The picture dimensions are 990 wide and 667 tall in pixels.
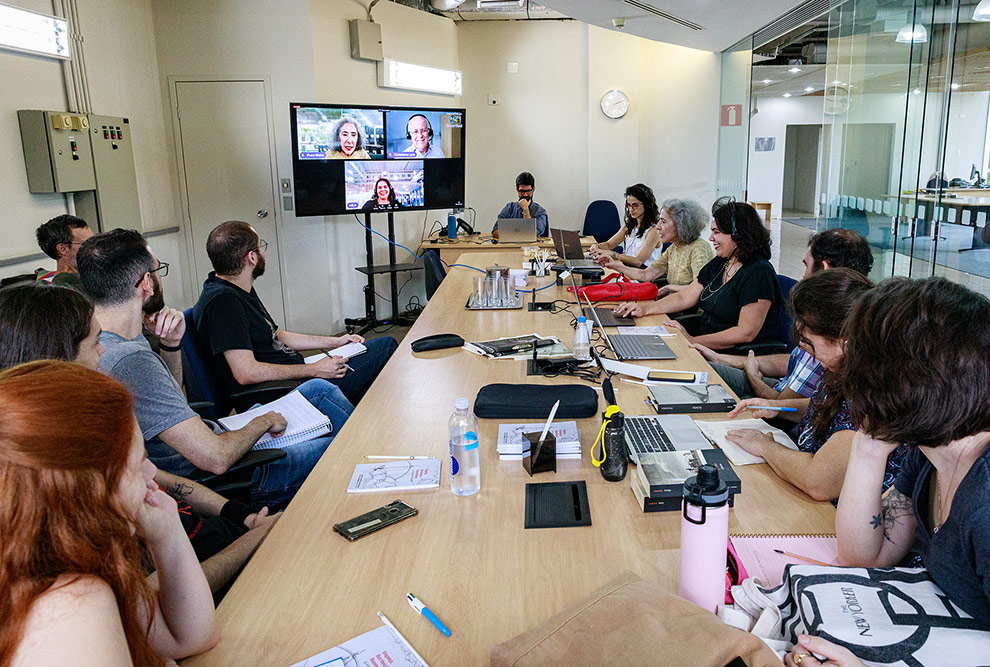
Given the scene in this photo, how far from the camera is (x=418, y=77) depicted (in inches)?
287

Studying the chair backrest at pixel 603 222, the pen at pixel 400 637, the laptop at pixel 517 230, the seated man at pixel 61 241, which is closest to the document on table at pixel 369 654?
the pen at pixel 400 637

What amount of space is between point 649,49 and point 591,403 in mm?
7347

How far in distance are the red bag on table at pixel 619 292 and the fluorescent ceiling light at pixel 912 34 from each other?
84.4 inches

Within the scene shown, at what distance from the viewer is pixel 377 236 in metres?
7.07

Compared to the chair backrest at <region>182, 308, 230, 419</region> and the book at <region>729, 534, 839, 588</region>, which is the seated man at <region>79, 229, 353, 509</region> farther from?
the book at <region>729, 534, 839, 588</region>

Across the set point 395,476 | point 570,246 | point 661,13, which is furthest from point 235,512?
point 661,13

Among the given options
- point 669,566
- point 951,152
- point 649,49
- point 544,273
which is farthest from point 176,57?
point 669,566

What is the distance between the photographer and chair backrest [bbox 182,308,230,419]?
2873 mm

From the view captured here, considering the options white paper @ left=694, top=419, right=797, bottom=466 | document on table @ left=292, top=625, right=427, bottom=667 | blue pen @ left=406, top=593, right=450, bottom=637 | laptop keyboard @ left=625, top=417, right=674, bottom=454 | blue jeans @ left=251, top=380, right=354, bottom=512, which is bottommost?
blue jeans @ left=251, top=380, right=354, bottom=512

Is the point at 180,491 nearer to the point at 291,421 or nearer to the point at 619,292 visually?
the point at 291,421

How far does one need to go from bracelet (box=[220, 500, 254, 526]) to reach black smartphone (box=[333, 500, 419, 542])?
0.56 meters

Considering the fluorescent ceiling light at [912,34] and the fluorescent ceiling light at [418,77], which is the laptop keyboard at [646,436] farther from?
the fluorescent ceiling light at [418,77]

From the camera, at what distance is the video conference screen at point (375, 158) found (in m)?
5.87

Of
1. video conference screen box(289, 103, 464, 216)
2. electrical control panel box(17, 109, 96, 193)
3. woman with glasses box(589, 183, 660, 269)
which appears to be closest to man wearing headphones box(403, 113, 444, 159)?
video conference screen box(289, 103, 464, 216)
